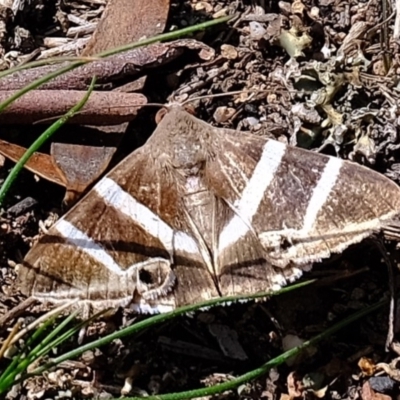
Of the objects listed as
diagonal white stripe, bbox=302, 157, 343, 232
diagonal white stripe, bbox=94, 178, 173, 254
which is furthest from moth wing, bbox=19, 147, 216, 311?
diagonal white stripe, bbox=302, 157, 343, 232

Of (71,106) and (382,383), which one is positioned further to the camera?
(71,106)

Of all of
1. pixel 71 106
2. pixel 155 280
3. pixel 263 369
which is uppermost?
pixel 71 106

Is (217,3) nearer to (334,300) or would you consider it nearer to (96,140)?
(96,140)

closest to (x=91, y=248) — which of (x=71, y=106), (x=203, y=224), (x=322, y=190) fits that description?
(x=203, y=224)

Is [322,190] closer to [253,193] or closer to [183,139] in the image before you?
[253,193]

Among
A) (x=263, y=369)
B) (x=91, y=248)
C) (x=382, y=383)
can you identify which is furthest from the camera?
(x=382, y=383)

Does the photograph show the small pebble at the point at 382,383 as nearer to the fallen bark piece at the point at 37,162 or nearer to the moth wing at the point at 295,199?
the moth wing at the point at 295,199

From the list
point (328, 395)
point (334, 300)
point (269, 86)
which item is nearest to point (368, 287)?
point (334, 300)

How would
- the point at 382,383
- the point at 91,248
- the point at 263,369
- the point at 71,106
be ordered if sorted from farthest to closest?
the point at 71,106 → the point at 382,383 → the point at 91,248 → the point at 263,369
